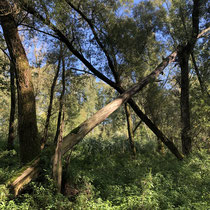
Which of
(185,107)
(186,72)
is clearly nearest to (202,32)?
(186,72)

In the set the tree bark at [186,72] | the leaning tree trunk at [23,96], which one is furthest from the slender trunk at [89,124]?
the tree bark at [186,72]

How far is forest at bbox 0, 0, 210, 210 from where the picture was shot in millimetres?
3610

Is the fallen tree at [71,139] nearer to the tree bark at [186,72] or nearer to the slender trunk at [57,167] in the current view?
the slender trunk at [57,167]

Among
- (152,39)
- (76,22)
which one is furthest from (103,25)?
(152,39)

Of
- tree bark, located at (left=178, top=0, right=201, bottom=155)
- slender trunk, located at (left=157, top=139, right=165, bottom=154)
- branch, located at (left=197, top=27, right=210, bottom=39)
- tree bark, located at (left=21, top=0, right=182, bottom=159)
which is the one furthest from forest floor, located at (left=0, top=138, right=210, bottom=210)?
slender trunk, located at (left=157, top=139, right=165, bottom=154)

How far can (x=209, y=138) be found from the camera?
26.3 feet

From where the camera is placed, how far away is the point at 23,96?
4551 millimetres

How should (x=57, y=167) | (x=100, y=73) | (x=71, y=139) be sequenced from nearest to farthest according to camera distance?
(x=57, y=167) < (x=71, y=139) < (x=100, y=73)

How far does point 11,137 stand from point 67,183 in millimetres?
7711

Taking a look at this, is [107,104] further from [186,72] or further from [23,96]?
[186,72]

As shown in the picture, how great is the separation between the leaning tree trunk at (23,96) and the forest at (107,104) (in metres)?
0.02

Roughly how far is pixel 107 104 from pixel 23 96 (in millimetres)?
2272

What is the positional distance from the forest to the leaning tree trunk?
2 cm

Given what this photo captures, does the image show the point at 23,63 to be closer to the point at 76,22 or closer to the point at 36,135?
the point at 36,135
